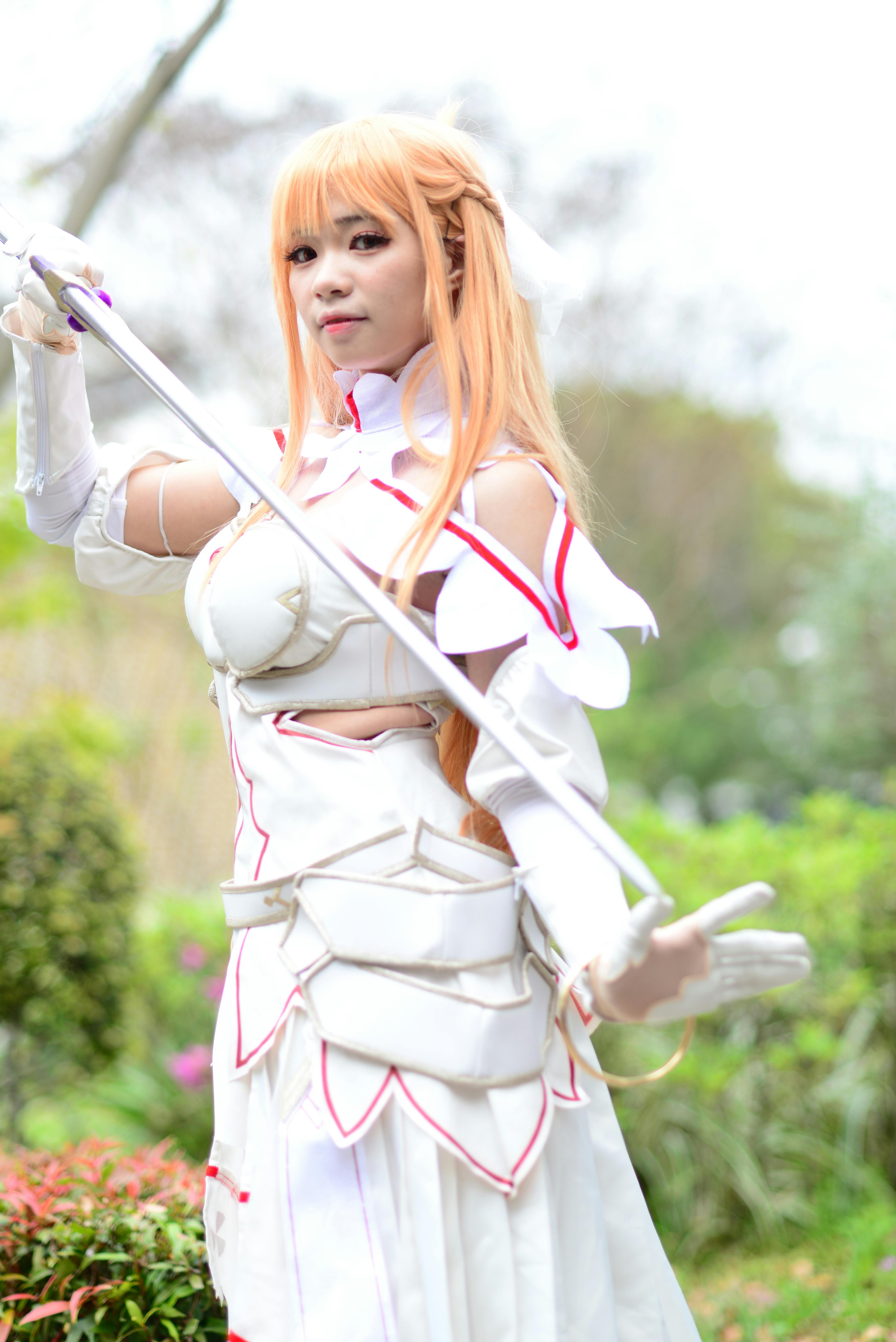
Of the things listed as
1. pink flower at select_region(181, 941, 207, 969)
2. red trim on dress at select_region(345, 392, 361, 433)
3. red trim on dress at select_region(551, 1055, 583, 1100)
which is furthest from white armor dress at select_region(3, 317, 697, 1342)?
pink flower at select_region(181, 941, 207, 969)

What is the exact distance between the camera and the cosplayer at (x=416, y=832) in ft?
4.84

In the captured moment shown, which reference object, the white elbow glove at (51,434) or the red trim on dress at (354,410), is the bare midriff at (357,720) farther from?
the white elbow glove at (51,434)

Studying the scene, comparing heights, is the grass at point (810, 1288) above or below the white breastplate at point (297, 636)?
below

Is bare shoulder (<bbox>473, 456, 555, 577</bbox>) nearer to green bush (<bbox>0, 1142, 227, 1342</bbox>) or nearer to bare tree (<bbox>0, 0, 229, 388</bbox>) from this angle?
green bush (<bbox>0, 1142, 227, 1342</bbox>)

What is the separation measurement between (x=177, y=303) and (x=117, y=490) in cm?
797

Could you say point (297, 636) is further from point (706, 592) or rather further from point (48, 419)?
point (706, 592)

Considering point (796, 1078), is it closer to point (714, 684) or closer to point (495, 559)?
point (495, 559)

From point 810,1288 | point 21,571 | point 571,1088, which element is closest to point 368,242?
point 571,1088

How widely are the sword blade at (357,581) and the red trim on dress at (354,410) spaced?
0.23 meters

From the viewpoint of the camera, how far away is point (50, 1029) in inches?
166

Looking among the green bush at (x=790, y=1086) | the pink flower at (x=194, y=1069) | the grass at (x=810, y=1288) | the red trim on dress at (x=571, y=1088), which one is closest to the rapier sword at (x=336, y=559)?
the red trim on dress at (x=571, y=1088)

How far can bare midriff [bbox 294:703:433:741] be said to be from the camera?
1.67m

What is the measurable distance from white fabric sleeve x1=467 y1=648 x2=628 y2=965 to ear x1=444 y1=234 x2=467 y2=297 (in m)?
0.63

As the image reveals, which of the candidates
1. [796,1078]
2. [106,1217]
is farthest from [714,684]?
[106,1217]
